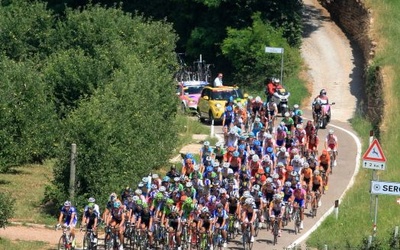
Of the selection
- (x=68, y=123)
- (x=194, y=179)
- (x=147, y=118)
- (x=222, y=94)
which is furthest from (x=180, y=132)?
(x=194, y=179)

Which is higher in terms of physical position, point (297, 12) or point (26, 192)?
point (297, 12)

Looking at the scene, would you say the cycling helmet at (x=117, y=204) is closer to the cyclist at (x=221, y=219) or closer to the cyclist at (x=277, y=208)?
the cyclist at (x=221, y=219)

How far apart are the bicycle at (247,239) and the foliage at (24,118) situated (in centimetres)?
1298

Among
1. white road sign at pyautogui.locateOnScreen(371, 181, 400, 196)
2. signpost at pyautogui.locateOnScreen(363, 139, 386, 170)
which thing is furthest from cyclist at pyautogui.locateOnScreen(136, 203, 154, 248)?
white road sign at pyautogui.locateOnScreen(371, 181, 400, 196)

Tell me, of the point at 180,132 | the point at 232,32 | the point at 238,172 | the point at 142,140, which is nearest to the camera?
the point at 238,172

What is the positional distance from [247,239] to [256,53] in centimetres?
2432

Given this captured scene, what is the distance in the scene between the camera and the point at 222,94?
51281 mm

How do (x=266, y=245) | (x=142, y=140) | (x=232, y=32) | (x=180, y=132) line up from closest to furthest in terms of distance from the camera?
(x=266, y=245), (x=142, y=140), (x=180, y=132), (x=232, y=32)

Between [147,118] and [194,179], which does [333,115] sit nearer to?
[147,118]

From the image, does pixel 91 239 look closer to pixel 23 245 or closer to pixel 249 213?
pixel 23 245

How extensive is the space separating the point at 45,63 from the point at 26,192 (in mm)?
10645

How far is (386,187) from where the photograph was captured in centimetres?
3180

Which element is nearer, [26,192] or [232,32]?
[26,192]

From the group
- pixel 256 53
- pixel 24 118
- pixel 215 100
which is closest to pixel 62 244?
pixel 24 118
